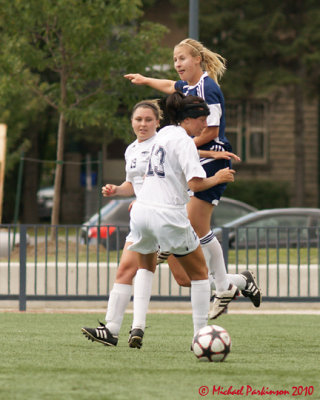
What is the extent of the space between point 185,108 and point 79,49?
12692 millimetres

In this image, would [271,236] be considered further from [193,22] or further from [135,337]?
[135,337]

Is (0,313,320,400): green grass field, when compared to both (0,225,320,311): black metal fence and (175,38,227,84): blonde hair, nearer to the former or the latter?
(175,38,227,84): blonde hair

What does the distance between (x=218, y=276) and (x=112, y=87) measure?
12.4m

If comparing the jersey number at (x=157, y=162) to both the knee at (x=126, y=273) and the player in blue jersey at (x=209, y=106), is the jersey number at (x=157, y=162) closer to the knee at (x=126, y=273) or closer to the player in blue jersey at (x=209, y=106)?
the player in blue jersey at (x=209, y=106)

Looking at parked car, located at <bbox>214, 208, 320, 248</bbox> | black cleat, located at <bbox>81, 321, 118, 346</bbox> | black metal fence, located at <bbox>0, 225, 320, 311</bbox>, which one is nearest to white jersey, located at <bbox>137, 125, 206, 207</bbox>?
black cleat, located at <bbox>81, 321, 118, 346</bbox>

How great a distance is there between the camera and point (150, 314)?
12.5 m

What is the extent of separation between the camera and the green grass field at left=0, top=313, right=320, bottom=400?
5.45 meters

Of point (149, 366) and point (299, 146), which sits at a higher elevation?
point (299, 146)

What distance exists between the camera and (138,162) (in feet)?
25.0

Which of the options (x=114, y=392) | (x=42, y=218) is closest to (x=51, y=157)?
(x=42, y=218)

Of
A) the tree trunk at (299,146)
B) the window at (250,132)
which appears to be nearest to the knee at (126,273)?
the tree trunk at (299,146)

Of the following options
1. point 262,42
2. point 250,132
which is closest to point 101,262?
point 262,42

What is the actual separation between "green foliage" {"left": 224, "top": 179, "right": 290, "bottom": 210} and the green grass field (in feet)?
78.6

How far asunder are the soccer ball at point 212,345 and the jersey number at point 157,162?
1068 millimetres
